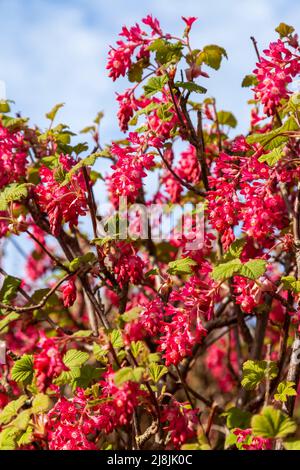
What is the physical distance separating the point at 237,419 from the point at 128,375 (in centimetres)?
116

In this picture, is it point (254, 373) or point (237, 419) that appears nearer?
point (254, 373)

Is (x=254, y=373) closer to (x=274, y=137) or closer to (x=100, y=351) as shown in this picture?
(x=100, y=351)

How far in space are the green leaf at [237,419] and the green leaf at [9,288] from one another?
1.48 metres

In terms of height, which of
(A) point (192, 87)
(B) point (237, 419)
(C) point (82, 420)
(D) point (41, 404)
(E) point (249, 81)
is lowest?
(B) point (237, 419)

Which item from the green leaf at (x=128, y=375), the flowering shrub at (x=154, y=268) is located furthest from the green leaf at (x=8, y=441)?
the green leaf at (x=128, y=375)

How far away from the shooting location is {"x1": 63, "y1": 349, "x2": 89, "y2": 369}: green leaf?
10.6ft

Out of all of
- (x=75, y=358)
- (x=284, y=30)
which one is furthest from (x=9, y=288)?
(x=284, y=30)

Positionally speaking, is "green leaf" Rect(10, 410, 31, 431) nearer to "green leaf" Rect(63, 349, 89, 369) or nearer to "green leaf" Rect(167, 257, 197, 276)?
"green leaf" Rect(63, 349, 89, 369)

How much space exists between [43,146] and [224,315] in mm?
1825

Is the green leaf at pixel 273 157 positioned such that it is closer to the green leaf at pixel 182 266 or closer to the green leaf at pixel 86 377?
the green leaf at pixel 182 266

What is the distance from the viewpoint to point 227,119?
4.70m

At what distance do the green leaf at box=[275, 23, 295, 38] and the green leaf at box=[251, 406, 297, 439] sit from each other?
6.69 ft
